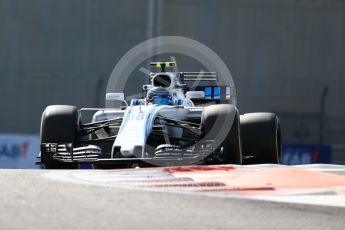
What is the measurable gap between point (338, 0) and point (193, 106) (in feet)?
47.3

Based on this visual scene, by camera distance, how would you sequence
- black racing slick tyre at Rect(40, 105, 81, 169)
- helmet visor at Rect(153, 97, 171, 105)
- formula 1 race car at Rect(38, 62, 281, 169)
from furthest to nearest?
1. helmet visor at Rect(153, 97, 171, 105)
2. black racing slick tyre at Rect(40, 105, 81, 169)
3. formula 1 race car at Rect(38, 62, 281, 169)

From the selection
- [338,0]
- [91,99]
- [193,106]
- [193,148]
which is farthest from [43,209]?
[338,0]

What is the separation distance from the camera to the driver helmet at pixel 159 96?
1117cm

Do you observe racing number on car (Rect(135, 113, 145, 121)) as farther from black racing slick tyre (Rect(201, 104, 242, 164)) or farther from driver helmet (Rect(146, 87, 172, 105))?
black racing slick tyre (Rect(201, 104, 242, 164))

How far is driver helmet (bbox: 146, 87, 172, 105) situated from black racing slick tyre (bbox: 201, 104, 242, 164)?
4.62ft

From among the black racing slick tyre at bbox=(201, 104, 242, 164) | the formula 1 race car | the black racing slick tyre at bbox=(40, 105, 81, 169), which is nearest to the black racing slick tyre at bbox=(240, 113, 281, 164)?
the formula 1 race car

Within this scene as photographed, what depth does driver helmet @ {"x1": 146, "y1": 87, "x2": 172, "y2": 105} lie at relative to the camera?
11172 mm

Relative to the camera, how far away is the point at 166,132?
34.6ft

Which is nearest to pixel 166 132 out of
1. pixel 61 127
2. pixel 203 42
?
pixel 61 127

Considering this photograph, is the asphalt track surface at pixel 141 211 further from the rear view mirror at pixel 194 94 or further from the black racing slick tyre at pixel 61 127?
the rear view mirror at pixel 194 94

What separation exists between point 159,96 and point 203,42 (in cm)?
1361

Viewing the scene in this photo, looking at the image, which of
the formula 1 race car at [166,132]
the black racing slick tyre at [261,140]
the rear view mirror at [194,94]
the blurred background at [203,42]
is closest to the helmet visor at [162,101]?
the formula 1 race car at [166,132]

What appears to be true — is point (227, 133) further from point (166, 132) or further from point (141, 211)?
point (141, 211)

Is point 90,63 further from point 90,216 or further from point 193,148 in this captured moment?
point 90,216
